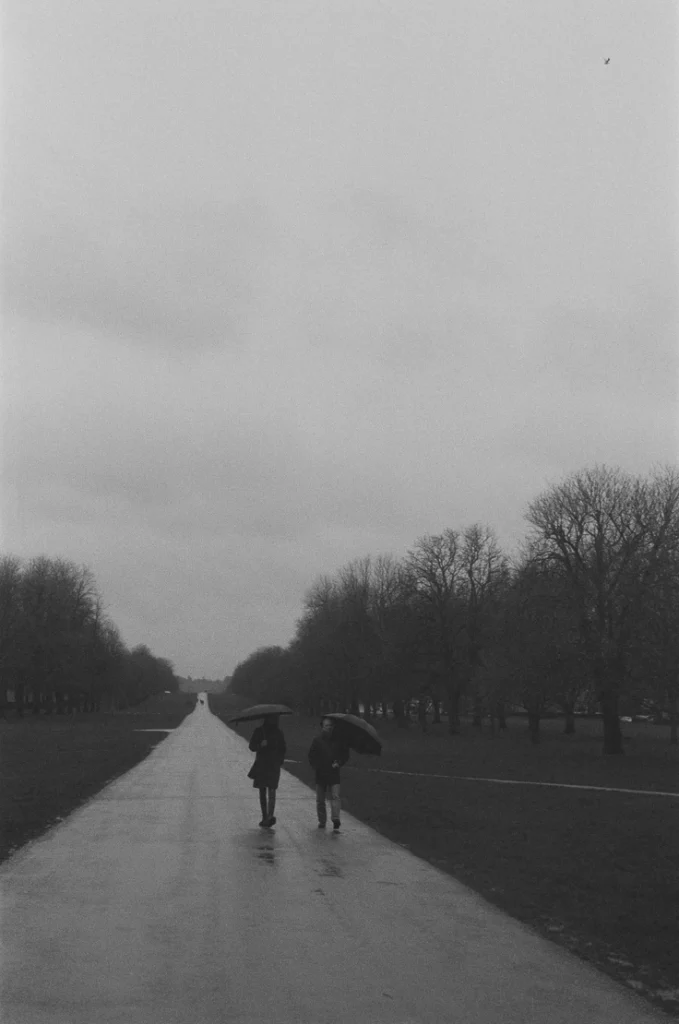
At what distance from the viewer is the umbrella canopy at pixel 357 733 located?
18172mm

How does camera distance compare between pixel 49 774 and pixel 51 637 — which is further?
pixel 51 637

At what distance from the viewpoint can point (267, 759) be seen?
18125mm

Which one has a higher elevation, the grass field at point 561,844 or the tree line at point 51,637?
the tree line at point 51,637

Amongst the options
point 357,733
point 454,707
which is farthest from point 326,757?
point 454,707

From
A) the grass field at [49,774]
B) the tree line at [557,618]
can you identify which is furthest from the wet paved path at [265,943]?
the tree line at [557,618]

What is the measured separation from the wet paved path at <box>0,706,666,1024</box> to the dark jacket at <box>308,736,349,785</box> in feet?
5.78

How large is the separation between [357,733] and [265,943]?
9.32 m

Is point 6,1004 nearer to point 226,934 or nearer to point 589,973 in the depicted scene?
point 226,934

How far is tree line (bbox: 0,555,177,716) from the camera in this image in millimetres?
85625

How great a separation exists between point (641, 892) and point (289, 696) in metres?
101

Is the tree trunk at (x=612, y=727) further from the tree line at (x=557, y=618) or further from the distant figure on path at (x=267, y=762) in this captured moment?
the distant figure on path at (x=267, y=762)

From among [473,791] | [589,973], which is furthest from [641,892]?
[473,791]

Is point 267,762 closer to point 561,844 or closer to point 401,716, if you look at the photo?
point 561,844

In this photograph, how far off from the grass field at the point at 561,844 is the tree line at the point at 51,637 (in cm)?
5429
